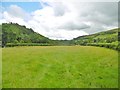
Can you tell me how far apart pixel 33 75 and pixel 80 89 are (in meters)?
8.23

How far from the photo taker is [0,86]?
2130cm

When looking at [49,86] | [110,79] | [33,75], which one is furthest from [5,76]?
[110,79]

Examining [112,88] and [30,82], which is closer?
[112,88]

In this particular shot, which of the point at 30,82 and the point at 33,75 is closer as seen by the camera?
the point at 30,82

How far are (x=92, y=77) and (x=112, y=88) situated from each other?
5.21 metres

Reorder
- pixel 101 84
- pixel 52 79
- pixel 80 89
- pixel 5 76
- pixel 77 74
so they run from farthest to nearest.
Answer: pixel 77 74, pixel 5 76, pixel 52 79, pixel 101 84, pixel 80 89

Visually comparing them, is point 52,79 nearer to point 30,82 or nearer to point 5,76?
point 30,82

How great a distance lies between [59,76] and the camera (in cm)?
2672

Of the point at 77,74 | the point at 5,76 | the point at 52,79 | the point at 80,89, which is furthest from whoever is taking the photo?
the point at 77,74

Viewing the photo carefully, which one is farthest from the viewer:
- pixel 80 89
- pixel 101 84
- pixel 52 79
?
pixel 52 79

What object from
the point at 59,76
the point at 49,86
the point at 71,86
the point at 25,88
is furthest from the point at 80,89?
the point at 59,76

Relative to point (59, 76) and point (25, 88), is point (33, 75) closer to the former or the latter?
point (59, 76)

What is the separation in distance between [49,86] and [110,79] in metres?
7.10

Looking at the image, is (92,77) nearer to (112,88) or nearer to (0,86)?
(112,88)
